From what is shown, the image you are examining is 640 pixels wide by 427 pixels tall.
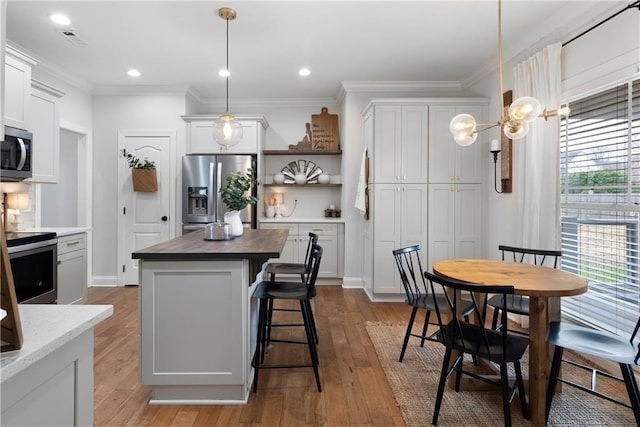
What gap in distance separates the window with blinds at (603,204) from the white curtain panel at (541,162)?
0.41 feet

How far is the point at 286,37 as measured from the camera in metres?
3.49

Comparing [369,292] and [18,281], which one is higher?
[18,281]

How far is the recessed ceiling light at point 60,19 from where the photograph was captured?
3120 millimetres

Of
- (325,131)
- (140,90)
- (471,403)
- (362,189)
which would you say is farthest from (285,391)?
(140,90)

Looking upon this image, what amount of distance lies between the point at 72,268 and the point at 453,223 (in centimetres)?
421

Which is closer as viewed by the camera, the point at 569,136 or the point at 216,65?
the point at 569,136

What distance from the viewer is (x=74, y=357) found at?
953mm

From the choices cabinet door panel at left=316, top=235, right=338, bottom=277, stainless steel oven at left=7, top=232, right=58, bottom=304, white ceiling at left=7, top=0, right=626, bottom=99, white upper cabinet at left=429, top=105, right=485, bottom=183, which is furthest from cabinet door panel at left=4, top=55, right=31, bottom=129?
white upper cabinet at left=429, top=105, right=485, bottom=183

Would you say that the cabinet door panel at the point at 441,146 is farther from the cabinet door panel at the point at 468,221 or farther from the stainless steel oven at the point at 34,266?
the stainless steel oven at the point at 34,266

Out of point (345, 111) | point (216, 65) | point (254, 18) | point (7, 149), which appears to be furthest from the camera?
point (345, 111)

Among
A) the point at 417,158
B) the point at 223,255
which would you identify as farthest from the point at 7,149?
the point at 417,158

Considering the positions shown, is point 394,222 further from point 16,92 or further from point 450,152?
point 16,92

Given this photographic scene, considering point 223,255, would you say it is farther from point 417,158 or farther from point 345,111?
point 345,111

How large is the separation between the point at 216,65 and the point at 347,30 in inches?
67.2
